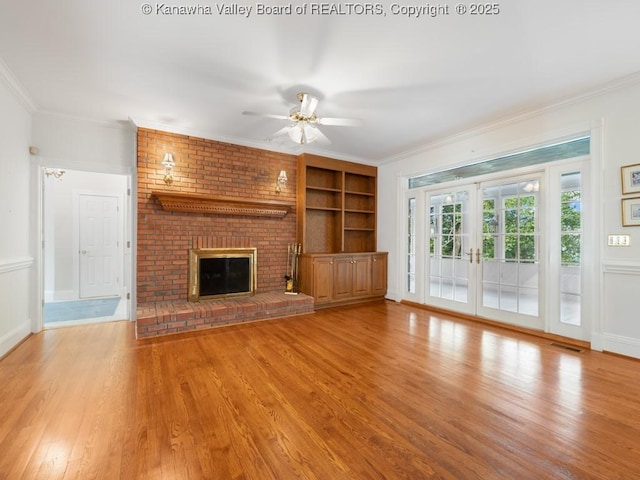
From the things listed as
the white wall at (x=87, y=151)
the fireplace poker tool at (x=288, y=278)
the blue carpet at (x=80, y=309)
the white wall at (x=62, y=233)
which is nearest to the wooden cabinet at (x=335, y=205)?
the fireplace poker tool at (x=288, y=278)

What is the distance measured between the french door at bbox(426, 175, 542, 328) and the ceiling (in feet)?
3.59

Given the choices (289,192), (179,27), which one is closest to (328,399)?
(179,27)

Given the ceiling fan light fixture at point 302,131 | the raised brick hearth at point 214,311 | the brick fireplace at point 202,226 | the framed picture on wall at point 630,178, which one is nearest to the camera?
the framed picture on wall at point 630,178

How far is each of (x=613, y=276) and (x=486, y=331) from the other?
1.38 m

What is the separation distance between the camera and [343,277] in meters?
5.09

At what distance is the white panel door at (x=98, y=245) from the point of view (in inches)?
227

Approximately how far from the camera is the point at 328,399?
2113mm

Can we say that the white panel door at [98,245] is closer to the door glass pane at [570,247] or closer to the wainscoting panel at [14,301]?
the wainscoting panel at [14,301]

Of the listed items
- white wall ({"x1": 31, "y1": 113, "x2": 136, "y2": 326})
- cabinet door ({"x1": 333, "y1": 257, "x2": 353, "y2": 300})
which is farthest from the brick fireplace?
cabinet door ({"x1": 333, "y1": 257, "x2": 353, "y2": 300})

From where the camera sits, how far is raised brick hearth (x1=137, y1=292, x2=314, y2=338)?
350cm

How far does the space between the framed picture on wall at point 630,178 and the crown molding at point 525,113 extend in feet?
2.60

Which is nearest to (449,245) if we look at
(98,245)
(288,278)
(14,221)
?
(288,278)

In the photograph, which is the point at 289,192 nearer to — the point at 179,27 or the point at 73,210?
the point at 179,27

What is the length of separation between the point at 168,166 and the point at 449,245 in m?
4.30
